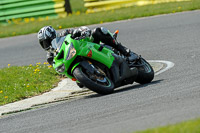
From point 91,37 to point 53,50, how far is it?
2.17 feet

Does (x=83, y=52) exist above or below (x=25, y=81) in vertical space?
above

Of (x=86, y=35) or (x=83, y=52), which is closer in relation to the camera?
(x=83, y=52)

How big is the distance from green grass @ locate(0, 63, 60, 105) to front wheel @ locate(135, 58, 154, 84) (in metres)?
2.04

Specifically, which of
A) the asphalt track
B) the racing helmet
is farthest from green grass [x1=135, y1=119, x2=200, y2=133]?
the racing helmet

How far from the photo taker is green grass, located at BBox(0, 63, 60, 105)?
9578 mm

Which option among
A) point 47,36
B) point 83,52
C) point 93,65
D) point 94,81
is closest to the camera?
point 94,81

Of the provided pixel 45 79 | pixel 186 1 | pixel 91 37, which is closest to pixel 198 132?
pixel 91 37

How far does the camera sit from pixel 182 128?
15.4 ft

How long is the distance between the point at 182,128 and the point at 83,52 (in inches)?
138

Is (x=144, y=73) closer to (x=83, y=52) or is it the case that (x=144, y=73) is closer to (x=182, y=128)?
(x=83, y=52)

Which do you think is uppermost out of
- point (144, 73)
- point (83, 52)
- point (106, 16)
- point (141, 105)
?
point (83, 52)

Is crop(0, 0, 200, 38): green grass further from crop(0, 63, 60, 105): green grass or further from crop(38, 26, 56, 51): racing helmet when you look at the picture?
crop(38, 26, 56, 51): racing helmet

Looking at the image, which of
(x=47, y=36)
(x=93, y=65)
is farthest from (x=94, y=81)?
(x=47, y=36)

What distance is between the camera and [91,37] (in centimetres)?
847
